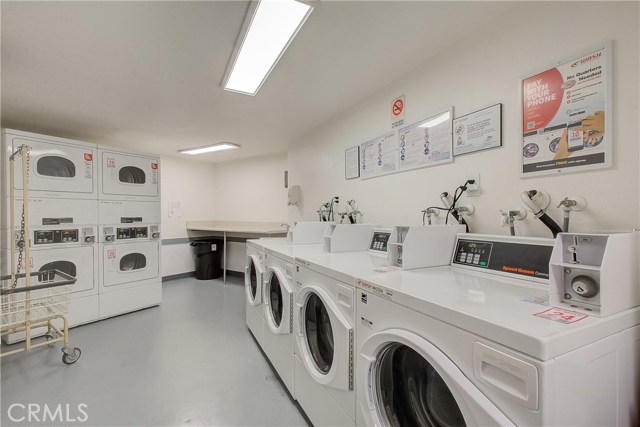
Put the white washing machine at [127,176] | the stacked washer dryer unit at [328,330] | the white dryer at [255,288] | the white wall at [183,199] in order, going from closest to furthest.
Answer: the stacked washer dryer unit at [328,330] → the white dryer at [255,288] → the white washing machine at [127,176] → the white wall at [183,199]

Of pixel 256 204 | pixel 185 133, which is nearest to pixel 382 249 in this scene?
pixel 185 133

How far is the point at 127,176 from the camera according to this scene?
11.0 feet

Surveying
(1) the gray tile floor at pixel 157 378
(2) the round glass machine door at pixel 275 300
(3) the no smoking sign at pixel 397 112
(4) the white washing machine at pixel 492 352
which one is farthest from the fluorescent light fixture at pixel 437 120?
(1) the gray tile floor at pixel 157 378

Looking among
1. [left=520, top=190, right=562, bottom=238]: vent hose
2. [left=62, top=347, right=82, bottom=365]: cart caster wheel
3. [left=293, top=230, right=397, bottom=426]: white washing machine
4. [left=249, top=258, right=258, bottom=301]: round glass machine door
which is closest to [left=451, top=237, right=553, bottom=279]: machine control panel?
[left=520, top=190, right=562, bottom=238]: vent hose

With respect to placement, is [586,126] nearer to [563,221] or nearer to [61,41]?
[563,221]

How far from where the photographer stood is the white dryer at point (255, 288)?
7.61ft

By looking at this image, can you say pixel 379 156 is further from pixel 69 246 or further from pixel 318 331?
pixel 69 246

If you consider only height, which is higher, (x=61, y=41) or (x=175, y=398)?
(x=61, y=41)

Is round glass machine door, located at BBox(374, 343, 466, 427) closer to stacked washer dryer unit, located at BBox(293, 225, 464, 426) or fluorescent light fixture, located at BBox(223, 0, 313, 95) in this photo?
stacked washer dryer unit, located at BBox(293, 225, 464, 426)

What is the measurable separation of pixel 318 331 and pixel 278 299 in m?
0.57

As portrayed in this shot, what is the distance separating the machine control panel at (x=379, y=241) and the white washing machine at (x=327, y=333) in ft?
0.05

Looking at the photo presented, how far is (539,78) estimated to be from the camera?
132 centimetres

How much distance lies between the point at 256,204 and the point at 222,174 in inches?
44.3
